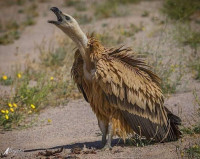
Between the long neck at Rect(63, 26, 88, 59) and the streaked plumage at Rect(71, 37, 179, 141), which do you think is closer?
the streaked plumage at Rect(71, 37, 179, 141)

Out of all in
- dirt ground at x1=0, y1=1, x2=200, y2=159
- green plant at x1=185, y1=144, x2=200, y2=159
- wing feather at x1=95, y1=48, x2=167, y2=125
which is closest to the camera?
green plant at x1=185, y1=144, x2=200, y2=159

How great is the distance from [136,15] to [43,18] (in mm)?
4003

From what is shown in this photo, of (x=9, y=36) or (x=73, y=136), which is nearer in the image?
(x=73, y=136)

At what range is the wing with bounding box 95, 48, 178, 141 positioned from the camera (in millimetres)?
5574

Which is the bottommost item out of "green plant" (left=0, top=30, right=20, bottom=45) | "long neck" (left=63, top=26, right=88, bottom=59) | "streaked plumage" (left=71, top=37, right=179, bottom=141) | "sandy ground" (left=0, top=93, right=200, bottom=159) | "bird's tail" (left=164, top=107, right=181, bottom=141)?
"sandy ground" (left=0, top=93, right=200, bottom=159)

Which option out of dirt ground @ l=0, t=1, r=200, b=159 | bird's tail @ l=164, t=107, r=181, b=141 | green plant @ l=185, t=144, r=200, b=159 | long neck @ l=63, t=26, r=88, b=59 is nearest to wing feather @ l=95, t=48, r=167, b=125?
bird's tail @ l=164, t=107, r=181, b=141

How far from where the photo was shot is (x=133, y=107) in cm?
581

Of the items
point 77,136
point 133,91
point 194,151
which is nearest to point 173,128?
point 194,151

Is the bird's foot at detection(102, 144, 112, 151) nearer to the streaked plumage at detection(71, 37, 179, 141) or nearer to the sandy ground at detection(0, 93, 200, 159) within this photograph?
the sandy ground at detection(0, 93, 200, 159)

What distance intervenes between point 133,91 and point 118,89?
243 mm

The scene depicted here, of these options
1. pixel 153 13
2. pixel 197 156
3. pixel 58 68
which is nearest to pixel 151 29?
A: pixel 153 13

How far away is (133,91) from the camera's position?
576 cm

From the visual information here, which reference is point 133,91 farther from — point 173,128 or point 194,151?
point 194,151

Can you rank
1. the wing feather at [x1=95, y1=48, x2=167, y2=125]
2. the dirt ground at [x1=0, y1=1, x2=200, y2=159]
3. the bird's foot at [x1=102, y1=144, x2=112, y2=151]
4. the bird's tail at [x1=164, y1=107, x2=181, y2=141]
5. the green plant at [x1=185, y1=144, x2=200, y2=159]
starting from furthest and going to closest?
the bird's tail at [x1=164, y1=107, x2=181, y2=141] < the bird's foot at [x1=102, y1=144, x2=112, y2=151] < the dirt ground at [x1=0, y1=1, x2=200, y2=159] < the wing feather at [x1=95, y1=48, x2=167, y2=125] < the green plant at [x1=185, y1=144, x2=200, y2=159]
